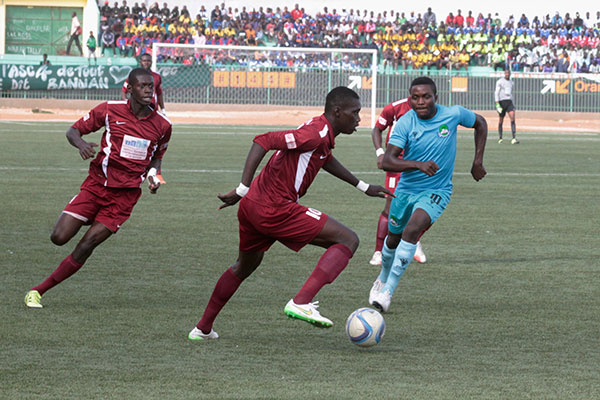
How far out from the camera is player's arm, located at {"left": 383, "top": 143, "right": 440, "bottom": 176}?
23.8ft

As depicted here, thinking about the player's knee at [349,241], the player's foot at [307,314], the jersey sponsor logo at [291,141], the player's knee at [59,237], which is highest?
the jersey sponsor logo at [291,141]

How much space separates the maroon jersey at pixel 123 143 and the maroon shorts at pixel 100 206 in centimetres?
8

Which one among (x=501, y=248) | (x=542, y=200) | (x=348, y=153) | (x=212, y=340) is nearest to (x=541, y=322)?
(x=212, y=340)

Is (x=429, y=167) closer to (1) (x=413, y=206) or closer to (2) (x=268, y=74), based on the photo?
(1) (x=413, y=206)

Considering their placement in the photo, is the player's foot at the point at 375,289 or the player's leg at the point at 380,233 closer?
the player's foot at the point at 375,289

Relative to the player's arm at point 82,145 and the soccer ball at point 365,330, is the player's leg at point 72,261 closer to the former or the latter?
the player's arm at point 82,145

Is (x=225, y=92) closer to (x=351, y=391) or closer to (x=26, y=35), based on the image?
(x=26, y=35)

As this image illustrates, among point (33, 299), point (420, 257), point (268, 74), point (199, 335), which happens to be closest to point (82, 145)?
point (33, 299)

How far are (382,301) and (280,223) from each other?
4.58ft

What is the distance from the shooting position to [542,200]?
50.0ft

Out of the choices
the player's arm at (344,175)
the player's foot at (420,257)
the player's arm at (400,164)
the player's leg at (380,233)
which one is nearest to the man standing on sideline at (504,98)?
the player's foot at (420,257)

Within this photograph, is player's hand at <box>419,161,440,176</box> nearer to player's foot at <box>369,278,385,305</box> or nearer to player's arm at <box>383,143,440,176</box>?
player's arm at <box>383,143,440,176</box>

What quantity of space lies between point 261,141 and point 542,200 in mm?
9898

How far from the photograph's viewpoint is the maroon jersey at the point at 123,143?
773 centimetres
